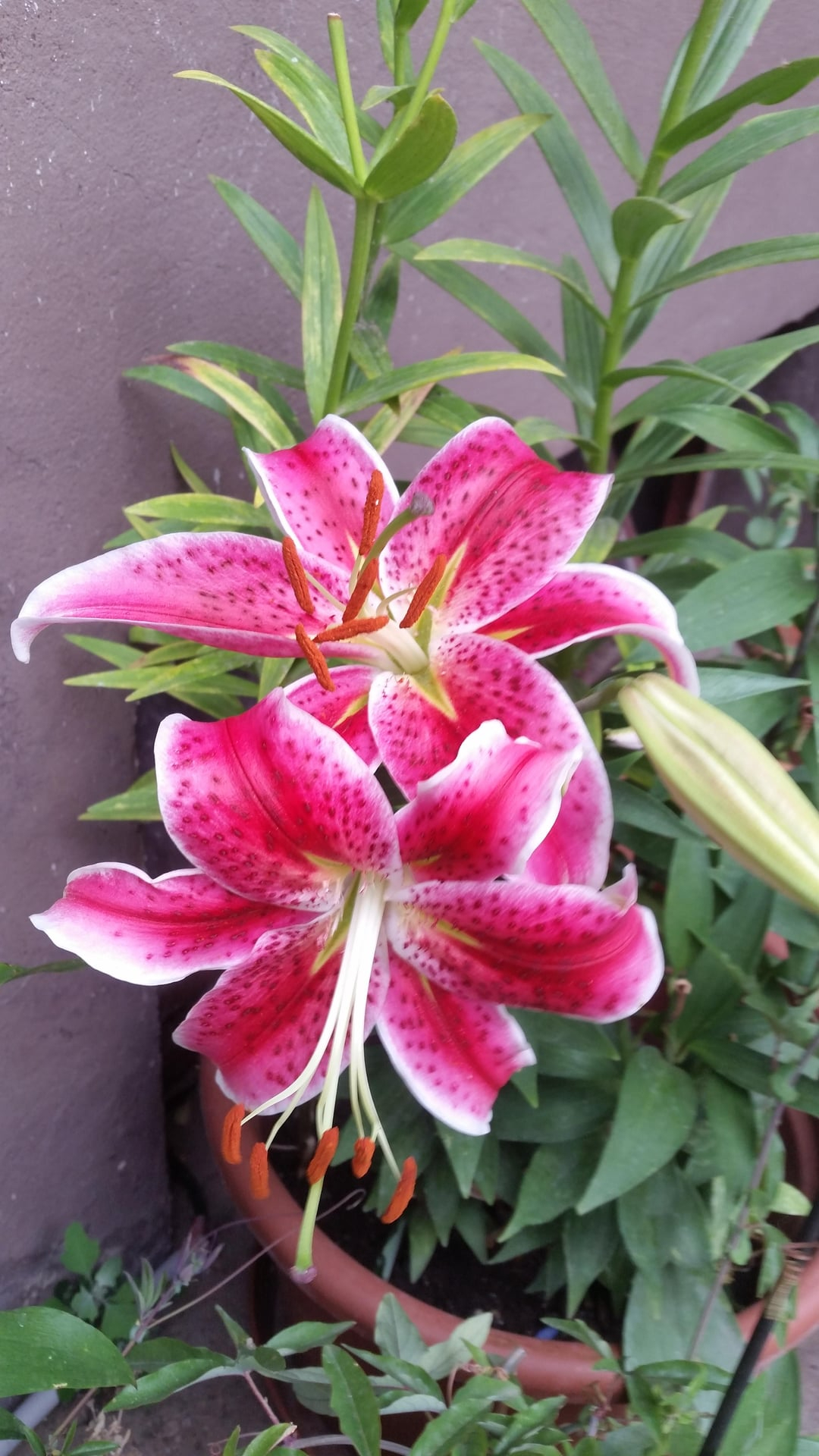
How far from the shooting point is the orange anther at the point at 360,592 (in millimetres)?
396

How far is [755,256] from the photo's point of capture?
0.58 metres

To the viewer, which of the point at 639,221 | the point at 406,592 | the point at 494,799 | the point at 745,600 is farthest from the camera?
the point at 745,600

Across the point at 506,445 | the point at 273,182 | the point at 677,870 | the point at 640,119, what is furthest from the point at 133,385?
the point at 640,119

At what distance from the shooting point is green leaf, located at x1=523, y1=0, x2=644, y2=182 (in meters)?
0.61

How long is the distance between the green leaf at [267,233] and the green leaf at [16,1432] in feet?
2.03

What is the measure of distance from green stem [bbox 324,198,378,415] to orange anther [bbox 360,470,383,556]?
180mm

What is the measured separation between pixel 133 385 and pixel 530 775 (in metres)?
0.53

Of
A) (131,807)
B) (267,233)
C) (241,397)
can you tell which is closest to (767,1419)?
A: (131,807)

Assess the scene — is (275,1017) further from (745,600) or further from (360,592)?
(745,600)

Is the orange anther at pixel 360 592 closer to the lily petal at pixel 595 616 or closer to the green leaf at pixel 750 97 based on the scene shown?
the lily petal at pixel 595 616

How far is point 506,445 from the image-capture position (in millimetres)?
458

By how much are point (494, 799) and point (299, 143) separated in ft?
1.07

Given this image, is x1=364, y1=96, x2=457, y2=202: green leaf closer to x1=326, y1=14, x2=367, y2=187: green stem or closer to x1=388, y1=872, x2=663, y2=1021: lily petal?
x1=326, y1=14, x2=367, y2=187: green stem

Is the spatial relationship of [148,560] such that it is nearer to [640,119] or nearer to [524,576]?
[524,576]
